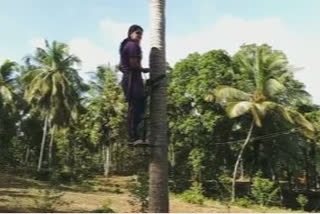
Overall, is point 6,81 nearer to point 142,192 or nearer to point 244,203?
point 244,203

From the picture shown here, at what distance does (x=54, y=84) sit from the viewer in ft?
121

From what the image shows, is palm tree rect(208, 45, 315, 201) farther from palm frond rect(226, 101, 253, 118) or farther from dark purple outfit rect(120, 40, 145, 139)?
dark purple outfit rect(120, 40, 145, 139)

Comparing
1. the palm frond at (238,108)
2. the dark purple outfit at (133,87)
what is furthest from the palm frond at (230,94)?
the dark purple outfit at (133,87)

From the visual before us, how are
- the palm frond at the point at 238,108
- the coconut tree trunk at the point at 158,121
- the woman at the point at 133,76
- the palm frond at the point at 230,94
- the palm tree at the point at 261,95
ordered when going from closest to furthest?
1. the coconut tree trunk at the point at 158,121
2. the woman at the point at 133,76
3. the palm frond at the point at 238,108
4. the palm tree at the point at 261,95
5. the palm frond at the point at 230,94

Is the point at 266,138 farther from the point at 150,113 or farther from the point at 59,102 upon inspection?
the point at 150,113

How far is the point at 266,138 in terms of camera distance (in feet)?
111

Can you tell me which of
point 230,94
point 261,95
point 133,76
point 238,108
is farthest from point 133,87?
point 261,95

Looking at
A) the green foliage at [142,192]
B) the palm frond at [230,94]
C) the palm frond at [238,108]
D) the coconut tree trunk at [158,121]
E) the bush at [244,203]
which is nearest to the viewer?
the coconut tree trunk at [158,121]

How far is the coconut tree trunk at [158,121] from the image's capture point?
5867 mm

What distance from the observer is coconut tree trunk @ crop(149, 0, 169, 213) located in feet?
19.2

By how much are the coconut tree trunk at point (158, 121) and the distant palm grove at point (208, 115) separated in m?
20.9

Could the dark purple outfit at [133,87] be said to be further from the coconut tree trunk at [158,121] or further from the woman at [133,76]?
the coconut tree trunk at [158,121]

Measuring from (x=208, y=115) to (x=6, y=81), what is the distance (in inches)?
627

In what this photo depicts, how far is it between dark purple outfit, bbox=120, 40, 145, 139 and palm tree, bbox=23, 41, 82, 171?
31012 mm
